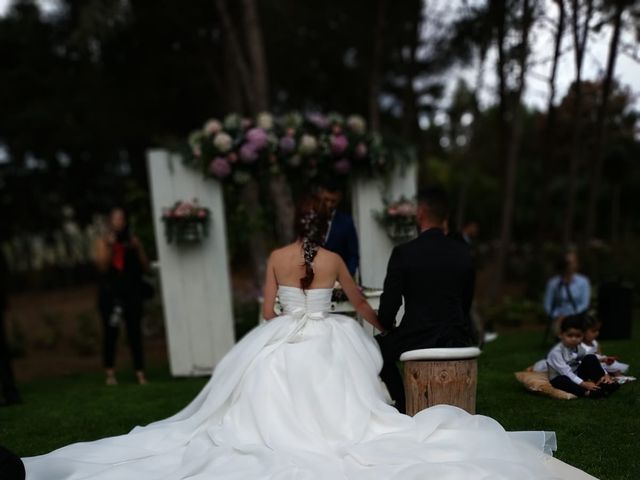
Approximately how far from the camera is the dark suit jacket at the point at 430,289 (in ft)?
13.1

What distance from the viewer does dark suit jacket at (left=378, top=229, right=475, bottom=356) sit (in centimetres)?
399

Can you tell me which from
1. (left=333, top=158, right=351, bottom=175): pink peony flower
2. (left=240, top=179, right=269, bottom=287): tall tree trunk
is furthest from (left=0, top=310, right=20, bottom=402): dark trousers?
→ (left=240, top=179, right=269, bottom=287): tall tree trunk

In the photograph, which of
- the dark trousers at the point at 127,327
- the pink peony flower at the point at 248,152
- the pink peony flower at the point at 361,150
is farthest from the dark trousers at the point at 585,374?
the dark trousers at the point at 127,327

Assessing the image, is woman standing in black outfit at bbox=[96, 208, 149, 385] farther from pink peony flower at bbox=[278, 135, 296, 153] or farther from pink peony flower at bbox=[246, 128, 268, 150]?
pink peony flower at bbox=[278, 135, 296, 153]

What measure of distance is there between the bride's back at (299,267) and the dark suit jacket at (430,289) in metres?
0.40

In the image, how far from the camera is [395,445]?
11.7 feet

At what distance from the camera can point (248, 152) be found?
7328 millimetres

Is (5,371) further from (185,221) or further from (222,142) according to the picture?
(222,142)

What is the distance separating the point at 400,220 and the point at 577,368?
112 inches

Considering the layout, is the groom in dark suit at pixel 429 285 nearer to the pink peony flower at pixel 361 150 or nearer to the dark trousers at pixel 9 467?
the dark trousers at pixel 9 467

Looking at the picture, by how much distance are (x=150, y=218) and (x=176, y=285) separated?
161 inches

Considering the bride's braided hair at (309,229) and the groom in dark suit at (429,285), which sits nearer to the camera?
the groom in dark suit at (429,285)

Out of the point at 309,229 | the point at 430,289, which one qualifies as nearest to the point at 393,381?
the point at 430,289

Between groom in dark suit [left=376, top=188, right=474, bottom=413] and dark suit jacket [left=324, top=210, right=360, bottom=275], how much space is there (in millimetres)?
1598
